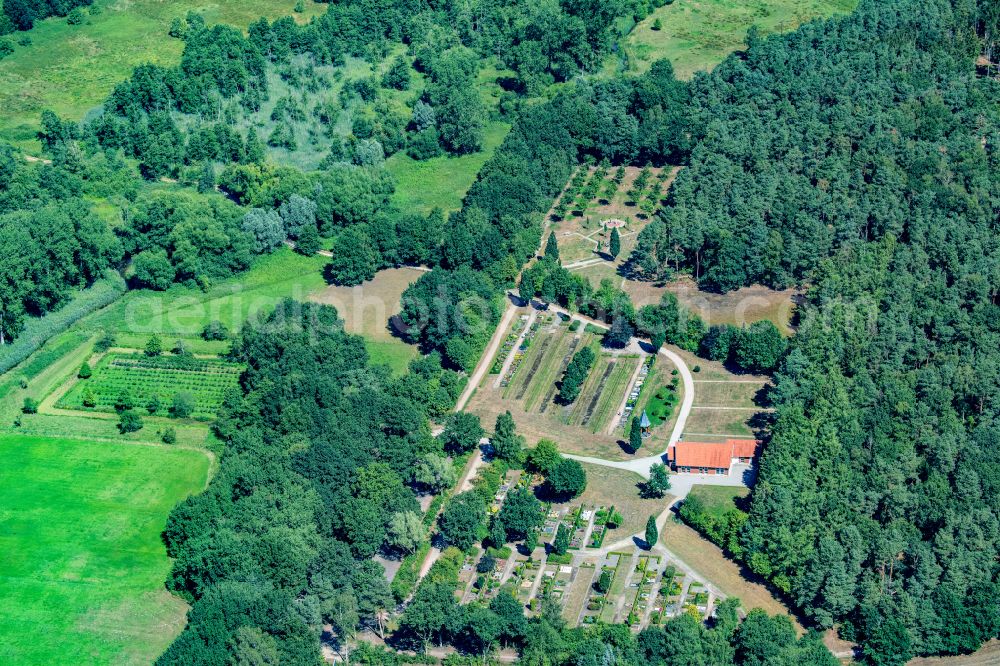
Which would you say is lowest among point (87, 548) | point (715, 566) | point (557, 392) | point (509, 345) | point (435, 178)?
point (715, 566)

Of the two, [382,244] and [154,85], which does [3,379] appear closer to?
[382,244]

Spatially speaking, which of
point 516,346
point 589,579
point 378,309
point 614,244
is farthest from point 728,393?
point 378,309

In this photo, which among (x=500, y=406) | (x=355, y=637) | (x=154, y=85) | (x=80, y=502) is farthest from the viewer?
(x=154, y=85)

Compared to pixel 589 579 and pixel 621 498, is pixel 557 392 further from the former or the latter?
pixel 589 579

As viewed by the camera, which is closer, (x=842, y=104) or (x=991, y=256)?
(x=991, y=256)

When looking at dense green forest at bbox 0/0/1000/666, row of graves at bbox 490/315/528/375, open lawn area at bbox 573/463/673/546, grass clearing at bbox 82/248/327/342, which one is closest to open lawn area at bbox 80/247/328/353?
grass clearing at bbox 82/248/327/342

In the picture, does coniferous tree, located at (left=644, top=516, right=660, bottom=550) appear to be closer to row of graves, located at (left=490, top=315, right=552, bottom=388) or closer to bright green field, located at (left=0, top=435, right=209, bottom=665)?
row of graves, located at (left=490, top=315, right=552, bottom=388)

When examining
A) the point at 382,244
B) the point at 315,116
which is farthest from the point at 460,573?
the point at 315,116
